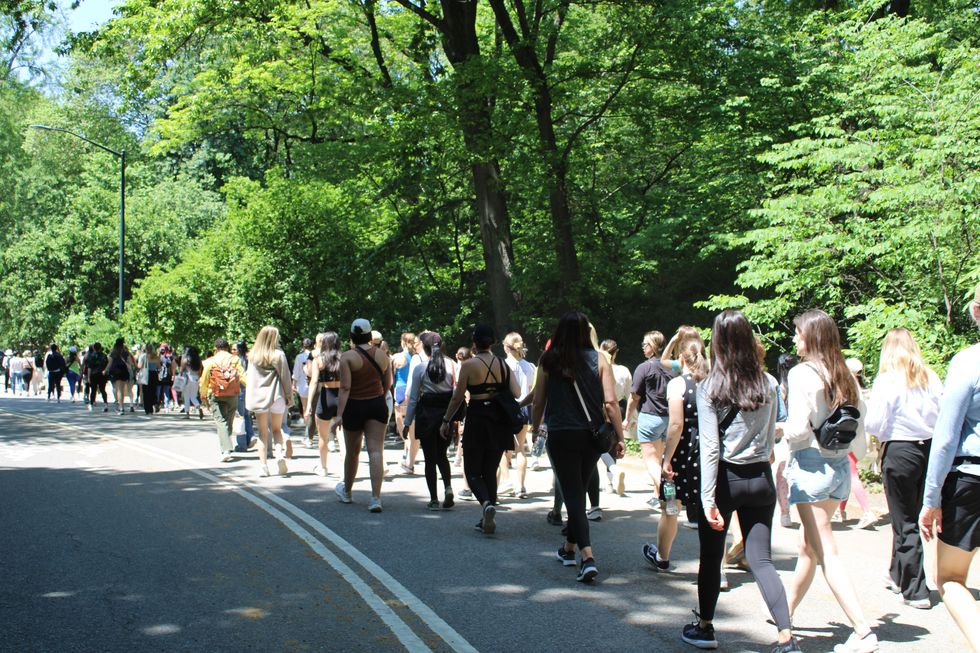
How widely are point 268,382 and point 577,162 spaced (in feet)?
35.4

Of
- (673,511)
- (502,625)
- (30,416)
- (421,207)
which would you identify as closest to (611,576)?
(673,511)

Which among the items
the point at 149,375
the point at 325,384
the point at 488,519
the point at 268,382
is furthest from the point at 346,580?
the point at 149,375

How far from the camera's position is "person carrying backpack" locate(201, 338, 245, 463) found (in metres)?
14.2

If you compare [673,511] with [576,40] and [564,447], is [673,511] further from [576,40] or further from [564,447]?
[576,40]

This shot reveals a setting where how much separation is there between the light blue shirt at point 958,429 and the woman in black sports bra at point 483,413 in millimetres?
5047

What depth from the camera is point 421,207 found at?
22.7 metres

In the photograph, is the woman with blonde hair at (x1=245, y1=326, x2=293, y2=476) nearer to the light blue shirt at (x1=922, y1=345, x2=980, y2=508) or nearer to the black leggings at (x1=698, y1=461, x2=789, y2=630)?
the black leggings at (x1=698, y1=461, x2=789, y2=630)

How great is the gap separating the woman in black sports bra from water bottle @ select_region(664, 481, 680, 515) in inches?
91.1

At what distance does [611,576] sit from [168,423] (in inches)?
679

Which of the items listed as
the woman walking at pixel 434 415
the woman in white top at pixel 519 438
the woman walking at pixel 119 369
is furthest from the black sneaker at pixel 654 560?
the woman walking at pixel 119 369

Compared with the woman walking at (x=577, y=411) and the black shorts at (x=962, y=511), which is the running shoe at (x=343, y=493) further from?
the black shorts at (x=962, y=511)

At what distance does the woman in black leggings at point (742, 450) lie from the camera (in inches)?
200

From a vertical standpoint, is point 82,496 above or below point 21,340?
below

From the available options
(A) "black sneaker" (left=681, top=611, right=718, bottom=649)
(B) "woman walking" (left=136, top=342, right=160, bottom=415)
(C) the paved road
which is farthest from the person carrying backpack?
(B) "woman walking" (left=136, top=342, right=160, bottom=415)
